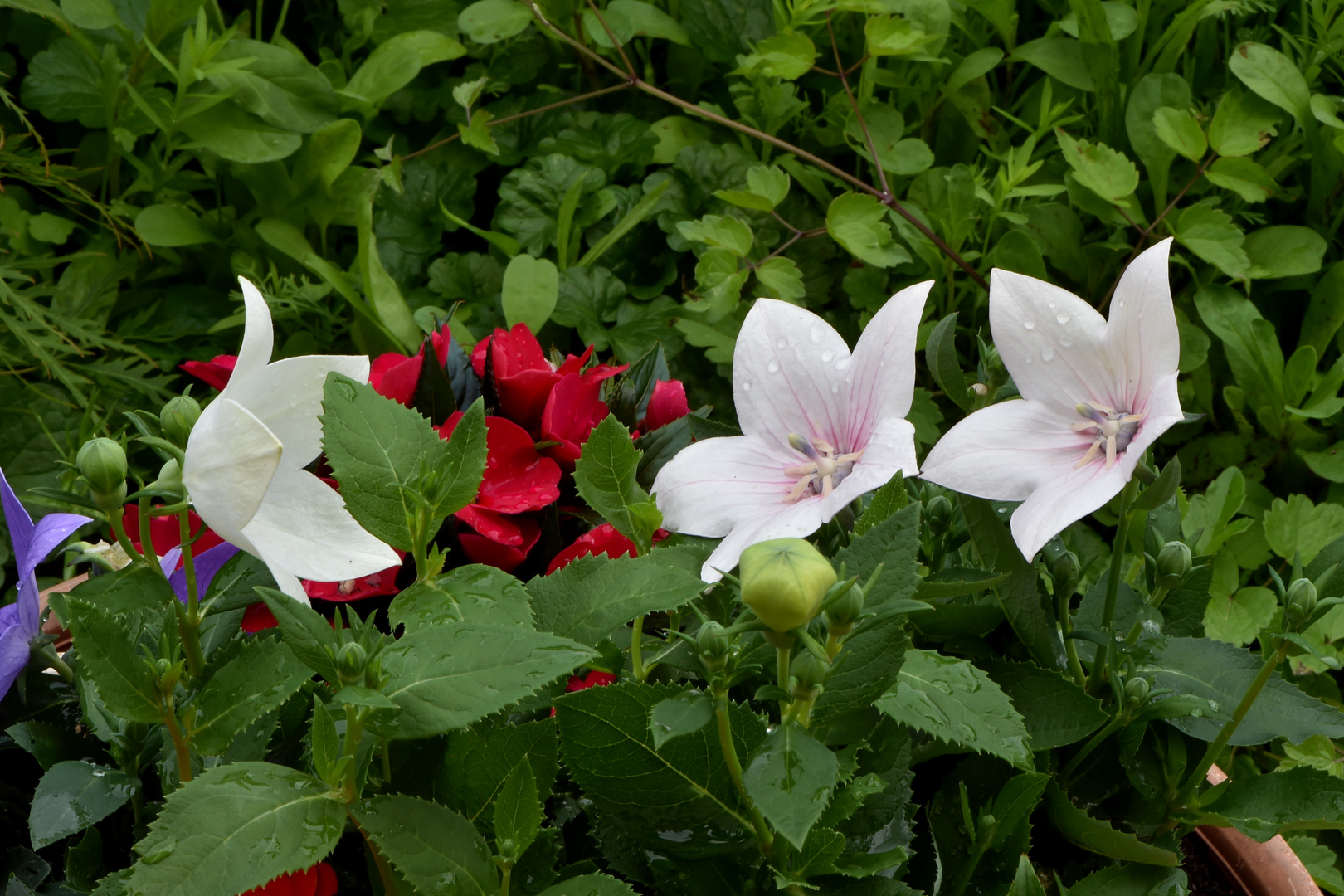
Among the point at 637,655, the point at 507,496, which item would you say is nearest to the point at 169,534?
the point at 507,496

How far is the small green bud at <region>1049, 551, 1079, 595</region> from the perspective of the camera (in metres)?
0.50

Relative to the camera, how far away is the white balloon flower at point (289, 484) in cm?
36

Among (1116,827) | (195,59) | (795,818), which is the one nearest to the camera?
(795,818)

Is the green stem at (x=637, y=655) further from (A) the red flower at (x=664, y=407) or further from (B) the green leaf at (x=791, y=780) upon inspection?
(A) the red flower at (x=664, y=407)

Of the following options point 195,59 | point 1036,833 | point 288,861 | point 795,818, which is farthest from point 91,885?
point 195,59

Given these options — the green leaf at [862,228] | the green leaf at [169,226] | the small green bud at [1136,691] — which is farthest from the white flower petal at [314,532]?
the green leaf at [169,226]

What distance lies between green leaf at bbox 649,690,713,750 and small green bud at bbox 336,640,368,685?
0.30 ft

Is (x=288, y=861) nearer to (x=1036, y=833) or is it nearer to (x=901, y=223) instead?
(x=1036, y=833)

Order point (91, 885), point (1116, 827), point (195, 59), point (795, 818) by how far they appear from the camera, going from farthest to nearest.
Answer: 1. point (195, 59)
2. point (1116, 827)
3. point (91, 885)
4. point (795, 818)

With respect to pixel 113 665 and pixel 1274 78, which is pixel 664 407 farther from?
pixel 1274 78

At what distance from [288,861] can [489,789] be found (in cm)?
9

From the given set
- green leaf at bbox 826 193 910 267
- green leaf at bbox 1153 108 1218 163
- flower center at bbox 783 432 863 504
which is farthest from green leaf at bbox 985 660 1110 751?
green leaf at bbox 1153 108 1218 163

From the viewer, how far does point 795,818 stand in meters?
0.31

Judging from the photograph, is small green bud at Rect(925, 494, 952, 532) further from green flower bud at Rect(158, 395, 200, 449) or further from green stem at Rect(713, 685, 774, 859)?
green flower bud at Rect(158, 395, 200, 449)
